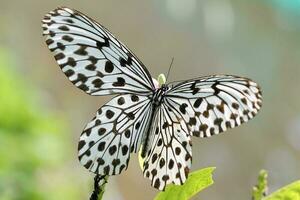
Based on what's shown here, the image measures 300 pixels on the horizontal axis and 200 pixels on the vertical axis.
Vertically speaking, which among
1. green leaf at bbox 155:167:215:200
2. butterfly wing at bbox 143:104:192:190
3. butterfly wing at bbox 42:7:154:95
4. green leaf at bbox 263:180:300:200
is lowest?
green leaf at bbox 263:180:300:200

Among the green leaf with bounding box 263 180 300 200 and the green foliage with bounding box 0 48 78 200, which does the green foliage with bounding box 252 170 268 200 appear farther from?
the green foliage with bounding box 0 48 78 200

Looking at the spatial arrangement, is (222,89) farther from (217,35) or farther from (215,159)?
(217,35)

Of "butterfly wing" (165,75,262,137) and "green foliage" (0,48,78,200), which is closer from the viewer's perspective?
"butterfly wing" (165,75,262,137)

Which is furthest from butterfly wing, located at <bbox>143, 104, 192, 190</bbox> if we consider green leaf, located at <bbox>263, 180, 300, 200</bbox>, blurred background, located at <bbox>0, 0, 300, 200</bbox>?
blurred background, located at <bbox>0, 0, 300, 200</bbox>

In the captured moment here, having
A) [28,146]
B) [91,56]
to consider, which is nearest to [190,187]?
[91,56]

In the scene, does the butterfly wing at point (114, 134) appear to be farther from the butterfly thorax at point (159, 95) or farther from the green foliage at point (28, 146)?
the green foliage at point (28, 146)
